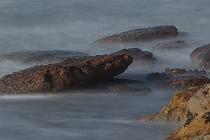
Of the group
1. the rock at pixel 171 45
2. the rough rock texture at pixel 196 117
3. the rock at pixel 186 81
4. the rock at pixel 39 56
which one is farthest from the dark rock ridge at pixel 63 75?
the rock at pixel 171 45

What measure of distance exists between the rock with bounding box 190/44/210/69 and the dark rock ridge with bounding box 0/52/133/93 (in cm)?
202

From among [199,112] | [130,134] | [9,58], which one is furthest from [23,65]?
[199,112]

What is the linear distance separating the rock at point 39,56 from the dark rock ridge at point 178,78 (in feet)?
7.44

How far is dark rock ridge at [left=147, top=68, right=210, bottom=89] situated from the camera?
36.8 feet

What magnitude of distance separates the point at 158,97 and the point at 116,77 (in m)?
1.28

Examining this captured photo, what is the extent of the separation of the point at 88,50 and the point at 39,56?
2.04 meters

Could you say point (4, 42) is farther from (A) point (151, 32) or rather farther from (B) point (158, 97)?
(B) point (158, 97)

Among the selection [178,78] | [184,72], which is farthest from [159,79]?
[184,72]

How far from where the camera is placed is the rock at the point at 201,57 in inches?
519

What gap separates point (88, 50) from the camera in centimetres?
1598

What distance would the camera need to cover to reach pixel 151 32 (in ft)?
53.8

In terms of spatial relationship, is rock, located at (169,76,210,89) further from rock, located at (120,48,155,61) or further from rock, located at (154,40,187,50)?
rock, located at (154,40,187,50)

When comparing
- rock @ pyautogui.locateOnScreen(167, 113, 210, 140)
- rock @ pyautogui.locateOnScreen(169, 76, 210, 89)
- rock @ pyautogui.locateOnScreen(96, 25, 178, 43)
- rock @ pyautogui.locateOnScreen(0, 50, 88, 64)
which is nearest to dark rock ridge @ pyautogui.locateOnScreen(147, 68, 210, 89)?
rock @ pyautogui.locateOnScreen(169, 76, 210, 89)

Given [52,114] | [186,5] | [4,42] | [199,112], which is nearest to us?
[199,112]
